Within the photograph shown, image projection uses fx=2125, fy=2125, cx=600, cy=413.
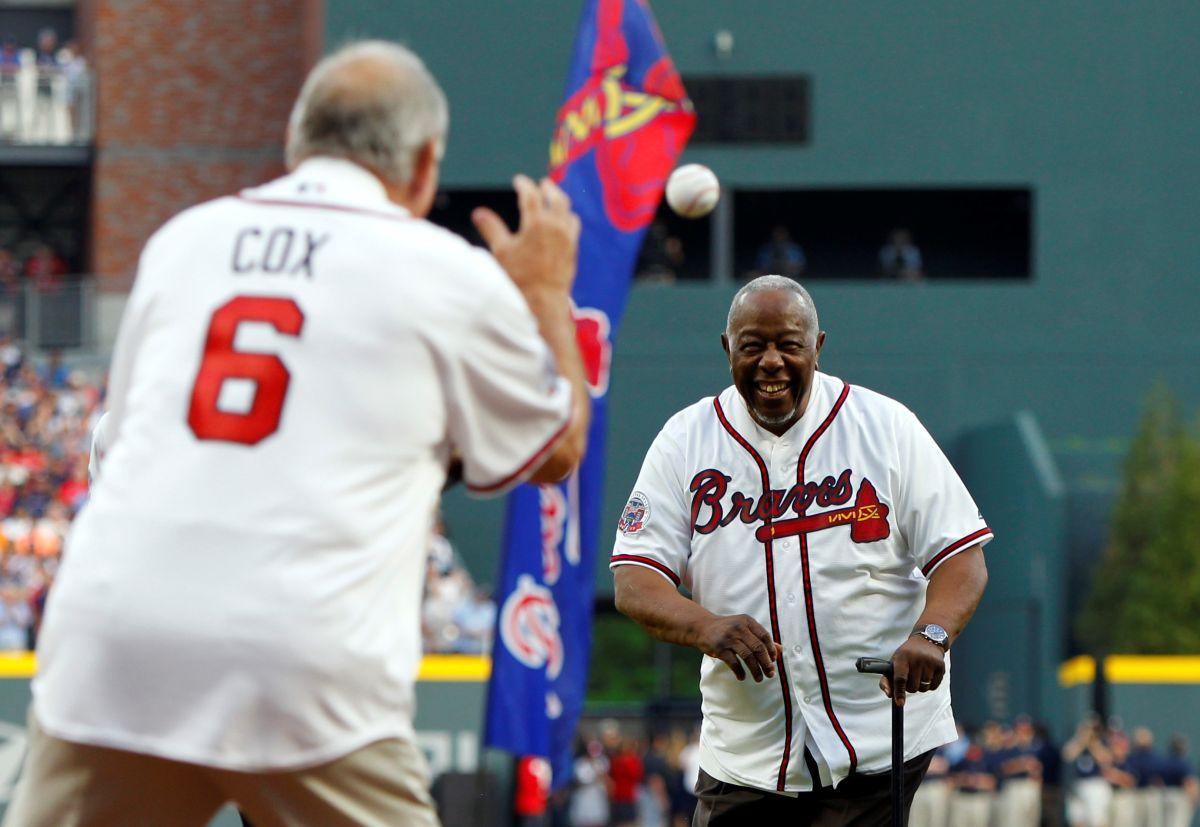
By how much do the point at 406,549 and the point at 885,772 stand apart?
2644 mm

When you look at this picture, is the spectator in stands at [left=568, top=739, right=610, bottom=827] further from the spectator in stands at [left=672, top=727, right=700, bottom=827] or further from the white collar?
the white collar

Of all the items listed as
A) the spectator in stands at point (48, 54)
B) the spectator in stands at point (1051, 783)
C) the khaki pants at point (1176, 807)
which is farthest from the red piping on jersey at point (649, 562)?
the spectator in stands at point (48, 54)

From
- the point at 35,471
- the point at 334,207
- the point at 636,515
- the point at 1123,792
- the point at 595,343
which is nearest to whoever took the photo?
the point at 334,207

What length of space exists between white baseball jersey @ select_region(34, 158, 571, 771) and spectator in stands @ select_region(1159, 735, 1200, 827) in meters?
19.3

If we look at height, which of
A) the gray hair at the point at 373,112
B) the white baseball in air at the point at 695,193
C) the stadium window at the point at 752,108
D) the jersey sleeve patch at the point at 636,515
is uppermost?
the stadium window at the point at 752,108

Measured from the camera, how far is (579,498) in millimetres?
13727

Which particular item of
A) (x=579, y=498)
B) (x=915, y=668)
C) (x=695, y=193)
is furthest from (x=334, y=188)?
(x=579, y=498)

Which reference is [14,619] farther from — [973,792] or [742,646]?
[742,646]

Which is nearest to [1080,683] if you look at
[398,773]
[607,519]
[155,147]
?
[607,519]

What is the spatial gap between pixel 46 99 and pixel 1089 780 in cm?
2374

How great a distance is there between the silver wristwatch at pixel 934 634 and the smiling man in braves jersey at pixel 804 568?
138 millimetres

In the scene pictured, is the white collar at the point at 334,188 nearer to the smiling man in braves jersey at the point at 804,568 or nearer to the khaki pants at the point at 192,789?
the khaki pants at the point at 192,789

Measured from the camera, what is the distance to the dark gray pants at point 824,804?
6.10 meters

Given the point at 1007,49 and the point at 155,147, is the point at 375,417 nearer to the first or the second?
the point at 1007,49
